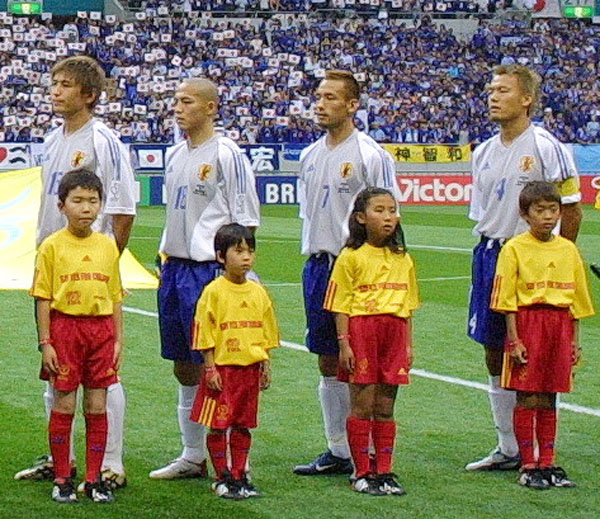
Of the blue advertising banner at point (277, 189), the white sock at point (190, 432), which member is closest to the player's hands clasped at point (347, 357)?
the white sock at point (190, 432)

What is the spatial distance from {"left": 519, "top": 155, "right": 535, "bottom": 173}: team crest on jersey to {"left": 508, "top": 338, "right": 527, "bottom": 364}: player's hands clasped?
91 centimetres

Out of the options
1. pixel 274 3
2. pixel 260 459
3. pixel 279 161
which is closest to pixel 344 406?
pixel 260 459

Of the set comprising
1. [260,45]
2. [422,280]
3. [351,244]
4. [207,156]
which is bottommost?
[422,280]

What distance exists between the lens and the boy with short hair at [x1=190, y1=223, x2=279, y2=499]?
6555 mm

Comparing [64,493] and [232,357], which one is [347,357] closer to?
[232,357]

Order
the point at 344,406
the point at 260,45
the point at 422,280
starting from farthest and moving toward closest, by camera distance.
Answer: the point at 260,45, the point at 422,280, the point at 344,406

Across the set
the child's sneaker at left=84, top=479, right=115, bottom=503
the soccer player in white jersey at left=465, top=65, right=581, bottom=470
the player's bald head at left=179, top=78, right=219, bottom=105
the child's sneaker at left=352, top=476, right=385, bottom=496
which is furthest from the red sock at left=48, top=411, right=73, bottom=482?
the soccer player in white jersey at left=465, top=65, right=581, bottom=470

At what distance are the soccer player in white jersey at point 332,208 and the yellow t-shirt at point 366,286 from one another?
35cm

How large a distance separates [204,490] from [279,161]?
26562mm

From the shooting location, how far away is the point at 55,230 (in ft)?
22.2

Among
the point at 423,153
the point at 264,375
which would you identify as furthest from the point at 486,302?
the point at 423,153

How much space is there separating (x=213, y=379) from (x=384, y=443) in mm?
881

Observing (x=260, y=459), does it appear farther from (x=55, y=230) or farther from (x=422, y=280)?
(x=422, y=280)

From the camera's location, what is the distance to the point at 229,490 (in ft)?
21.6
